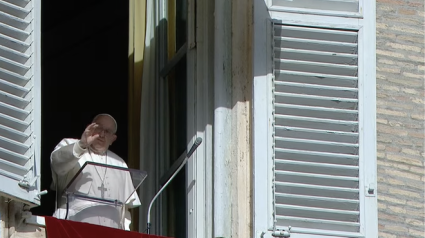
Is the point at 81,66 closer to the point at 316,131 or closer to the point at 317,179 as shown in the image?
the point at 316,131

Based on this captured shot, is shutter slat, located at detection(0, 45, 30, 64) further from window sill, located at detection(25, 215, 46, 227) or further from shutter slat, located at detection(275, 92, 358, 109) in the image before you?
shutter slat, located at detection(275, 92, 358, 109)

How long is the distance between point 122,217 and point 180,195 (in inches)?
25.3

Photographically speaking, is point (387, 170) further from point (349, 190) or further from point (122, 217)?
point (122, 217)

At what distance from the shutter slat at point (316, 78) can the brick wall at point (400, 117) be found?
0.80m

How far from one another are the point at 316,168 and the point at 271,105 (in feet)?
1.46

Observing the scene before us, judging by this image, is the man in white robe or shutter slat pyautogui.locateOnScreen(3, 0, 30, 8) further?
the man in white robe

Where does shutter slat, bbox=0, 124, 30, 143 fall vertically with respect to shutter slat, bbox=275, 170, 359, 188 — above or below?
above

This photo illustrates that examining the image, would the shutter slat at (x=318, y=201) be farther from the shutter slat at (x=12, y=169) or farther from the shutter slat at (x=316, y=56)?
the shutter slat at (x=12, y=169)

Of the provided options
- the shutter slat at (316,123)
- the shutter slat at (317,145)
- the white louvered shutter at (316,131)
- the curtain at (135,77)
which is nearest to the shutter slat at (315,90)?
the white louvered shutter at (316,131)

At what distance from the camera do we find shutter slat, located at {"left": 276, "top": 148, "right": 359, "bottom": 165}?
11.3m

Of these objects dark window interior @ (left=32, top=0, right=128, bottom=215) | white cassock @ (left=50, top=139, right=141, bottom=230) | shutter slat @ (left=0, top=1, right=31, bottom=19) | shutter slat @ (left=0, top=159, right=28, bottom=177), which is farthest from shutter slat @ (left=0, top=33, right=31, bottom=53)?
dark window interior @ (left=32, top=0, right=128, bottom=215)

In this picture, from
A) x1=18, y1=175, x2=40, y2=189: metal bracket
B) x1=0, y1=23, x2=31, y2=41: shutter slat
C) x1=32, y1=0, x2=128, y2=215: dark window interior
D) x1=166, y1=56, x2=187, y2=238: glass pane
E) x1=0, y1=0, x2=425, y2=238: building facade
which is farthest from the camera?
x1=32, y1=0, x2=128, y2=215: dark window interior

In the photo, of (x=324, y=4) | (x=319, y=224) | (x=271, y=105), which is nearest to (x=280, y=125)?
(x=271, y=105)

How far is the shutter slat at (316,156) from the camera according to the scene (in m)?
11.3
